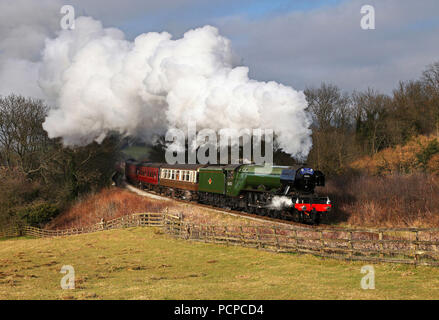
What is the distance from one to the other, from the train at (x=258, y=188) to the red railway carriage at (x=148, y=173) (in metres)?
5.89

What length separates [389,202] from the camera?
29.7m

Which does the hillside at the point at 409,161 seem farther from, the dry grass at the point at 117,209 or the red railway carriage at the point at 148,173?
the red railway carriage at the point at 148,173

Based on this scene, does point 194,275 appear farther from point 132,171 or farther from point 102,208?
point 132,171

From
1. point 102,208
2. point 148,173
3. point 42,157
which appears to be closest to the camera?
point 102,208

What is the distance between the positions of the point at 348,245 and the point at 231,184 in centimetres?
1333

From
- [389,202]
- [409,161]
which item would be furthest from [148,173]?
[389,202]

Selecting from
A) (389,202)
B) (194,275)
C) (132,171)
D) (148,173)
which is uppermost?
(132,171)

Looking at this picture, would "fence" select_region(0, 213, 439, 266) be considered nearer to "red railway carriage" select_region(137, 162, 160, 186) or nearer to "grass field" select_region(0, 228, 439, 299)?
"grass field" select_region(0, 228, 439, 299)

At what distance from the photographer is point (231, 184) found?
29375mm

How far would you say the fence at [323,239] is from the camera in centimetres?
1557

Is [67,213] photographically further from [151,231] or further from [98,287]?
[98,287]

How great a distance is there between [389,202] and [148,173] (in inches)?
1071

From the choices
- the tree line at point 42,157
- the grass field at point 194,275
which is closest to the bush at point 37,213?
the tree line at point 42,157

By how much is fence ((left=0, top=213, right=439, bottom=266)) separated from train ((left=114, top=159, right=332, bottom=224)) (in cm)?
200
